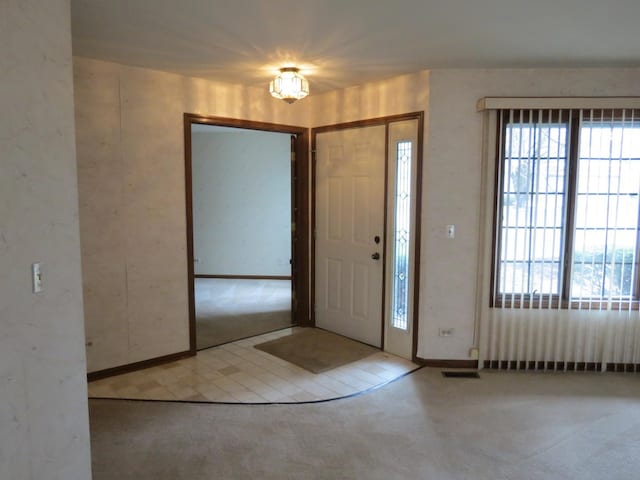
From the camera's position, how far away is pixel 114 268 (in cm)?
362

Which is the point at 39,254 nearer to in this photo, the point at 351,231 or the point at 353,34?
the point at 353,34

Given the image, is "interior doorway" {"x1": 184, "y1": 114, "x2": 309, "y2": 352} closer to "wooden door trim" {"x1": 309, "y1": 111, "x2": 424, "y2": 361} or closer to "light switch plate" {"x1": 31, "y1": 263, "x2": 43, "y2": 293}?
"wooden door trim" {"x1": 309, "y1": 111, "x2": 424, "y2": 361}

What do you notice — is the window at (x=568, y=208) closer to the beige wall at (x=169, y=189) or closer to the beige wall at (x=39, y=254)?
the beige wall at (x=169, y=189)

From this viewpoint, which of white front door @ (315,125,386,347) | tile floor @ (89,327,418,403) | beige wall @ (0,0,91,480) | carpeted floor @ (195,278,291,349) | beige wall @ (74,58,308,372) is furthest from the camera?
carpeted floor @ (195,278,291,349)

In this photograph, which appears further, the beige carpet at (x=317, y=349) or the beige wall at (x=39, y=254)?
the beige carpet at (x=317, y=349)

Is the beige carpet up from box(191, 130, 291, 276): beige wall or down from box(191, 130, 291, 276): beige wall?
down

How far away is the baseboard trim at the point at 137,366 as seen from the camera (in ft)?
11.7

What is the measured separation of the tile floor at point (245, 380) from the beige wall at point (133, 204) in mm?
258

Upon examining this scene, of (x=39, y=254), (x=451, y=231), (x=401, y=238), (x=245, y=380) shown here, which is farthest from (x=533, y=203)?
(x=39, y=254)

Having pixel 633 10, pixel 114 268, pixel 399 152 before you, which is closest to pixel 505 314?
pixel 399 152

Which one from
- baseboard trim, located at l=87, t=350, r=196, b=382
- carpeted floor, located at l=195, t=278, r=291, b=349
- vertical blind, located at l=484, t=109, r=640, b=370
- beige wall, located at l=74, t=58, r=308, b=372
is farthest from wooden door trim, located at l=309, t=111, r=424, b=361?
baseboard trim, located at l=87, t=350, r=196, b=382

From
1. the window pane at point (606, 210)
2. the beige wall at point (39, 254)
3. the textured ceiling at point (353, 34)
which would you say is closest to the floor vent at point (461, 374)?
the window pane at point (606, 210)

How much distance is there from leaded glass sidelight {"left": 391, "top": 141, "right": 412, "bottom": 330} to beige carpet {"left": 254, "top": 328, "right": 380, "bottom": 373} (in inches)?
18.7

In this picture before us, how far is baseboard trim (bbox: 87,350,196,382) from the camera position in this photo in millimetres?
3574
